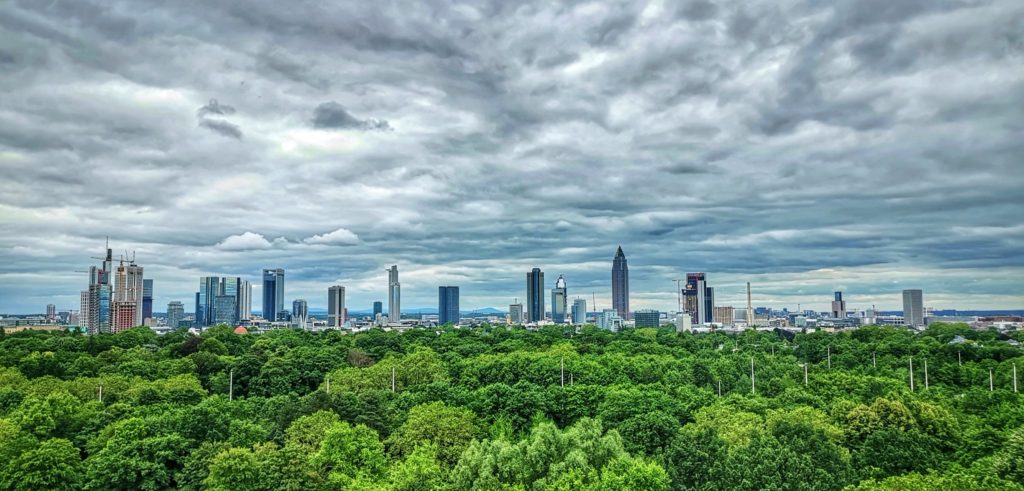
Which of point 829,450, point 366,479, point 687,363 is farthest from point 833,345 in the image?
point 366,479

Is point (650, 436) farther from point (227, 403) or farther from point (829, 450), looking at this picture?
point (227, 403)

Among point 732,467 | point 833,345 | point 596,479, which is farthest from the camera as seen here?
point 833,345

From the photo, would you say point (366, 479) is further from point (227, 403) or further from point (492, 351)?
point (492, 351)

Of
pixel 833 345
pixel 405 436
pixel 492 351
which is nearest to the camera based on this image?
pixel 405 436

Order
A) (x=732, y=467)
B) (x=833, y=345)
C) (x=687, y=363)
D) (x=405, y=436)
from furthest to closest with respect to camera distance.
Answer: (x=833, y=345)
(x=687, y=363)
(x=405, y=436)
(x=732, y=467)

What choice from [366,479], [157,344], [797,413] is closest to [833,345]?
[797,413]

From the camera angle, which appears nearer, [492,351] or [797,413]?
[797,413]
